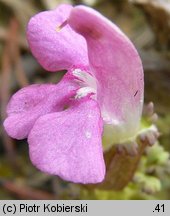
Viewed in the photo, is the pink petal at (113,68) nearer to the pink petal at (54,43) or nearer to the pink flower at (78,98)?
the pink flower at (78,98)

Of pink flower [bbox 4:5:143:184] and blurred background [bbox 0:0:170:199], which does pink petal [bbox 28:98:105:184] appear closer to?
pink flower [bbox 4:5:143:184]

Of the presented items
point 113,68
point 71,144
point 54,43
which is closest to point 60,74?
point 54,43

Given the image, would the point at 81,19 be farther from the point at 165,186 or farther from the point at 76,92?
the point at 165,186
